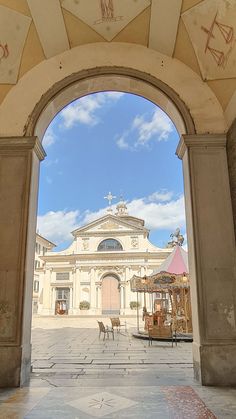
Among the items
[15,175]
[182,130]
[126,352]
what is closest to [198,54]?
[182,130]

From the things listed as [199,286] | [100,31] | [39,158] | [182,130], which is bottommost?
[199,286]

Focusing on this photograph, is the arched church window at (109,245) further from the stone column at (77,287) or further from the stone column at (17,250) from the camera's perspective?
the stone column at (17,250)

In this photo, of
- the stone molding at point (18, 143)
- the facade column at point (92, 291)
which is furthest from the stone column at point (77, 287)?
the stone molding at point (18, 143)

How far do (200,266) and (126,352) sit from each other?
4554 millimetres

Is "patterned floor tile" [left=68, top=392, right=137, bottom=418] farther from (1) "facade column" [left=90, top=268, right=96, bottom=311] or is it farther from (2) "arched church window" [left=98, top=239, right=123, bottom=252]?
(2) "arched church window" [left=98, top=239, right=123, bottom=252]

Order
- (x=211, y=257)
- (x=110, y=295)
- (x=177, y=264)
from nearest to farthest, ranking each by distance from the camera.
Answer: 1. (x=211, y=257)
2. (x=177, y=264)
3. (x=110, y=295)

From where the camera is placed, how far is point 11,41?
5.86 m

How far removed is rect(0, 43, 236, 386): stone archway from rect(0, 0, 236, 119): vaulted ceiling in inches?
6.8

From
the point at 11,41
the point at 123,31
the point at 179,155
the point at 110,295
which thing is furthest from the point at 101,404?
the point at 110,295

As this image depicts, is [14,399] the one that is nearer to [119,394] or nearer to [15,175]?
[119,394]

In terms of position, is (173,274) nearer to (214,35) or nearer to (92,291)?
(214,35)

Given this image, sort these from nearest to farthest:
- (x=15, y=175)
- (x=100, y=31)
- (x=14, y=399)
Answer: (x=14, y=399) → (x=15, y=175) → (x=100, y=31)

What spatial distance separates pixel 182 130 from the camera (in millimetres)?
6199

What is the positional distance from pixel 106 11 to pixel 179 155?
2802 millimetres
